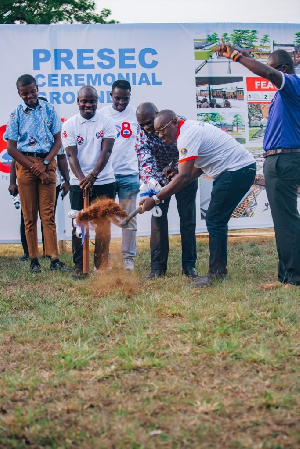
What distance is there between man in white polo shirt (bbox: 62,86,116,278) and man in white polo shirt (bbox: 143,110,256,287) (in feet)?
3.21

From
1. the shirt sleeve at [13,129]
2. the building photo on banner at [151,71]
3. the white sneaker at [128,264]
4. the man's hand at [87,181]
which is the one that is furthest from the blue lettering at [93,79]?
the white sneaker at [128,264]

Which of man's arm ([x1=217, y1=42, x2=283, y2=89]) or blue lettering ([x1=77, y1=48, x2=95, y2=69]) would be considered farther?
blue lettering ([x1=77, y1=48, x2=95, y2=69])

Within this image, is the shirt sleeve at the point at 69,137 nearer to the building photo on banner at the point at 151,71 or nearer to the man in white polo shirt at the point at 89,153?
the man in white polo shirt at the point at 89,153

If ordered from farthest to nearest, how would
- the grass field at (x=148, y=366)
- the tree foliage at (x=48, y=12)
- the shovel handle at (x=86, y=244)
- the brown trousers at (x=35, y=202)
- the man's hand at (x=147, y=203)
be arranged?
the tree foliage at (x=48, y=12), the brown trousers at (x=35, y=202), the shovel handle at (x=86, y=244), the man's hand at (x=147, y=203), the grass field at (x=148, y=366)

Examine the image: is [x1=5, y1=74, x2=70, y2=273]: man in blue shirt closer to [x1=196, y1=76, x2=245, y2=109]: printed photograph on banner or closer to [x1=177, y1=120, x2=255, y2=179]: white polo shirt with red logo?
[x1=177, y1=120, x2=255, y2=179]: white polo shirt with red logo

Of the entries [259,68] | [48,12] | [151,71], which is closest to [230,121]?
[151,71]

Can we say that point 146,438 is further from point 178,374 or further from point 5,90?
point 5,90

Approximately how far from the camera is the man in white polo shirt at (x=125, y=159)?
7570mm

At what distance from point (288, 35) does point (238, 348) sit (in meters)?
6.82

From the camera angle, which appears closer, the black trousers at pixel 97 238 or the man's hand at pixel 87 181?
the man's hand at pixel 87 181

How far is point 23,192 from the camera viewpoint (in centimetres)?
750

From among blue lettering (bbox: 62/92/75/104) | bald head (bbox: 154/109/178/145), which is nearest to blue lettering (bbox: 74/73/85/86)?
blue lettering (bbox: 62/92/75/104)

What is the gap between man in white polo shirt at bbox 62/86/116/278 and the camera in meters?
6.95

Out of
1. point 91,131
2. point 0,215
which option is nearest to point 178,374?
point 91,131
